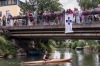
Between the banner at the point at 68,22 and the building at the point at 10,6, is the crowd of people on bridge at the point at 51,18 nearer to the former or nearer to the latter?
the banner at the point at 68,22

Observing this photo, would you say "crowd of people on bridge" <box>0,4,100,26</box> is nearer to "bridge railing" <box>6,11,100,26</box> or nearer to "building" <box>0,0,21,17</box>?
"bridge railing" <box>6,11,100,26</box>

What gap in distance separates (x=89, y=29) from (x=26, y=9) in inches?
1009

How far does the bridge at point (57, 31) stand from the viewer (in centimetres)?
2602

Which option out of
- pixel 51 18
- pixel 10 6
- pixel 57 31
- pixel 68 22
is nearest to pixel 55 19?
pixel 51 18

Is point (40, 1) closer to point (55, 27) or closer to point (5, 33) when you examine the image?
point (5, 33)

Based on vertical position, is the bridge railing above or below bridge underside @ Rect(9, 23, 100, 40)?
above

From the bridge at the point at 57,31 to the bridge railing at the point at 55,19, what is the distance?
43cm

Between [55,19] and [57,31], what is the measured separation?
177cm

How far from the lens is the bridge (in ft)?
85.4

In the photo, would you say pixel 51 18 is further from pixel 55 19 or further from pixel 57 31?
pixel 57 31

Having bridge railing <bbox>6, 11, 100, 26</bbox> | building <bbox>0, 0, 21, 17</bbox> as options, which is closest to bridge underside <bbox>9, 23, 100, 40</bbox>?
bridge railing <bbox>6, 11, 100, 26</bbox>

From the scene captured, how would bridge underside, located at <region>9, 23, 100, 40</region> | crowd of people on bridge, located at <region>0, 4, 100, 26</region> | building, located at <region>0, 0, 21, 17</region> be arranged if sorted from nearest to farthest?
crowd of people on bridge, located at <region>0, 4, 100, 26</region>
bridge underside, located at <region>9, 23, 100, 40</region>
building, located at <region>0, 0, 21, 17</region>

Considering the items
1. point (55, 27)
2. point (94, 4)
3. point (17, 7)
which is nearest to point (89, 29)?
point (55, 27)

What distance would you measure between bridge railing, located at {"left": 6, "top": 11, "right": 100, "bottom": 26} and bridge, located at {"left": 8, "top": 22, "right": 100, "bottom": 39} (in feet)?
1.40
